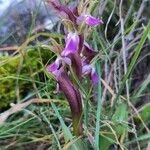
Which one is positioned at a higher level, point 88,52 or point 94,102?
point 88,52

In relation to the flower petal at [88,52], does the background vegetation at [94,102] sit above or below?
below

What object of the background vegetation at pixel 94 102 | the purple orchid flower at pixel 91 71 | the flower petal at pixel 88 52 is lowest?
the background vegetation at pixel 94 102

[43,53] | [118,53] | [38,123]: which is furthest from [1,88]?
[118,53]

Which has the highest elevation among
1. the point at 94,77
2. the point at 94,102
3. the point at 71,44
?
the point at 71,44

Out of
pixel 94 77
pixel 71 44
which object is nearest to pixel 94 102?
pixel 94 77

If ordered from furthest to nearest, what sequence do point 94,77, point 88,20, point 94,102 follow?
point 94,102 < point 94,77 < point 88,20

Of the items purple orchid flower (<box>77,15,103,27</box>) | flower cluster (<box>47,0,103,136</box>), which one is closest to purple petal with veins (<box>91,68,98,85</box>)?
flower cluster (<box>47,0,103,136</box>)

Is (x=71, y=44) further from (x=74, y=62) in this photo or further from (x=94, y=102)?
(x=94, y=102)

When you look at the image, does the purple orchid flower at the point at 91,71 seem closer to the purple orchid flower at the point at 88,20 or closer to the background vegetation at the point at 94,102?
the background vegetation at the point at 94,102

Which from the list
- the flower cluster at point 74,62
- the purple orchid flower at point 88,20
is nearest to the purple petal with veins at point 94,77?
the flower cluster at point 74,62
